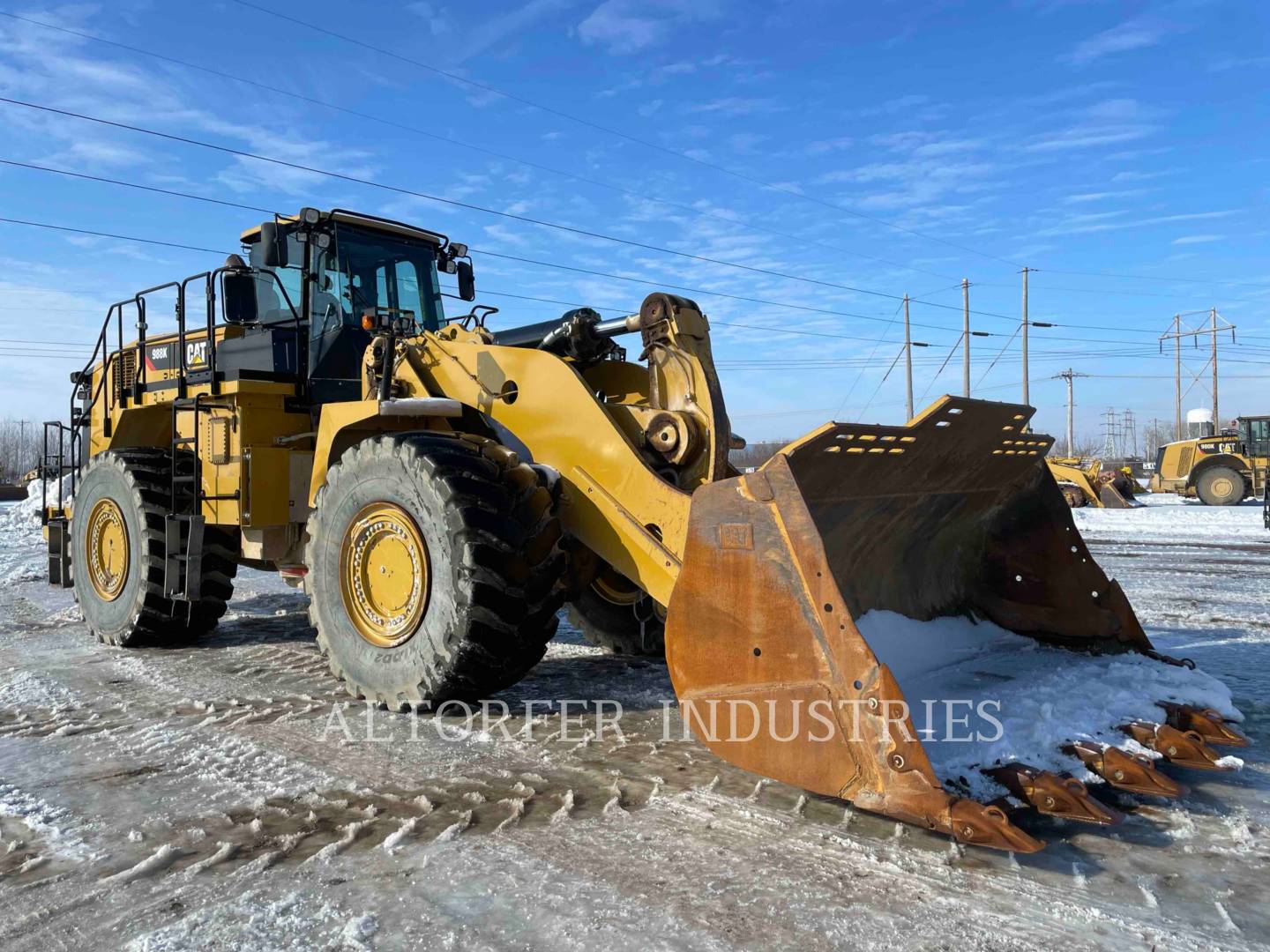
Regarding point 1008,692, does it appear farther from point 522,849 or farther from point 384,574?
point 384,574

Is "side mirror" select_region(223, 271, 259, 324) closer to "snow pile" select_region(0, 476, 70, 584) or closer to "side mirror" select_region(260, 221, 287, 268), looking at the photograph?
"side mirror" select_region(260, 221, 287, 268)

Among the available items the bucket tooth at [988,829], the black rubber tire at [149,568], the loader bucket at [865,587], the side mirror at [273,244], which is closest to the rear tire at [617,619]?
the loader bucket at [865,587]

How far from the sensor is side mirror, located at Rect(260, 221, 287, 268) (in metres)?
6.00

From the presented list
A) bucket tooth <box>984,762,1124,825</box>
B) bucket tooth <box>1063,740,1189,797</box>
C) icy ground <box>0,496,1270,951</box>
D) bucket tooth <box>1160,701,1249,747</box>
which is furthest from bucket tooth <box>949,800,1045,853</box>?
bucket tooth <box>1160,701,1249,747</box>

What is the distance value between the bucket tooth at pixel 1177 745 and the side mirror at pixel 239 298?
6024 millimetres

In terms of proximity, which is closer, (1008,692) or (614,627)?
(1008,692)

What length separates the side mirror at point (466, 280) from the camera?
7672 millimetres

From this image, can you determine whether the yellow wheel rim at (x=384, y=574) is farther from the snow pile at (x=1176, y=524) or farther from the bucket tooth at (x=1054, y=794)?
the snow pile at (x=1176, y=524)

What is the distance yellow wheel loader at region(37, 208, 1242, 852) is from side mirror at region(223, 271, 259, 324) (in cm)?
2

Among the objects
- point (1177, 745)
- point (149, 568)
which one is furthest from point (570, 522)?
point (149, 568)

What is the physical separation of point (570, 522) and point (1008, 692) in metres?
2.26

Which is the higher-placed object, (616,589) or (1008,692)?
(616,589)

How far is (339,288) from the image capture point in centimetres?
674

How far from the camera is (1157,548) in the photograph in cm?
1533
